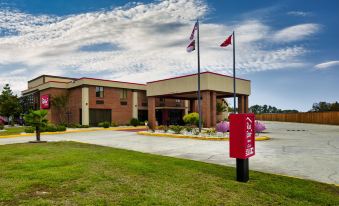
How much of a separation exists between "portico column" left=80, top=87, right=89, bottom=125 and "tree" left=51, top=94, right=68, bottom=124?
5393mm

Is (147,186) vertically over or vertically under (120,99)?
under

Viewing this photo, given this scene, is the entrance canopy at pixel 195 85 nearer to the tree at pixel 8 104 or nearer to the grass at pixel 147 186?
the grass at pixel 147 186

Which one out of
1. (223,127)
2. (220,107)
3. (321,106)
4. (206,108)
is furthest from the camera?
(321,106)

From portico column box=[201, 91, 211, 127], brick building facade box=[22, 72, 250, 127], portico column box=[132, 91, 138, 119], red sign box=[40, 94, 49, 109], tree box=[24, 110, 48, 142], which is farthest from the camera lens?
portico column box=[132, 91, 138, 119]

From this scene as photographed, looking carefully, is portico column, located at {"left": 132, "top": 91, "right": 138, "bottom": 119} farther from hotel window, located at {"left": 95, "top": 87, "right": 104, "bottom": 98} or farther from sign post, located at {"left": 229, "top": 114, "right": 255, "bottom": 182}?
sign post, located at {"left": 229, "top": 114, "right": 255, "bottom": 182}

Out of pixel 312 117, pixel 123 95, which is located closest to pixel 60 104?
pixel 123 95

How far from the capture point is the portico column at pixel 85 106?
43156 millimetres

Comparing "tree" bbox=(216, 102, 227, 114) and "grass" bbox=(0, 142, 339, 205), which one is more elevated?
"tree" bbox=(216, 102, 227, 114)

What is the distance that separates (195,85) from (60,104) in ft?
81.8

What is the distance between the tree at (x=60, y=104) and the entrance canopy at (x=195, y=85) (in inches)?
629

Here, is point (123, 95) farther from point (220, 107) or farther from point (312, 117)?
point (312, 117)

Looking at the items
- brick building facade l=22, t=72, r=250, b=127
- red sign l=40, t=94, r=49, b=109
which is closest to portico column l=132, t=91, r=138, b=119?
brick building facade l=22, t=72, r=250, b=127

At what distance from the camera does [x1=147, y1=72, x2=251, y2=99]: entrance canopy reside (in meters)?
32.4

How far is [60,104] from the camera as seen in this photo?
153ft
